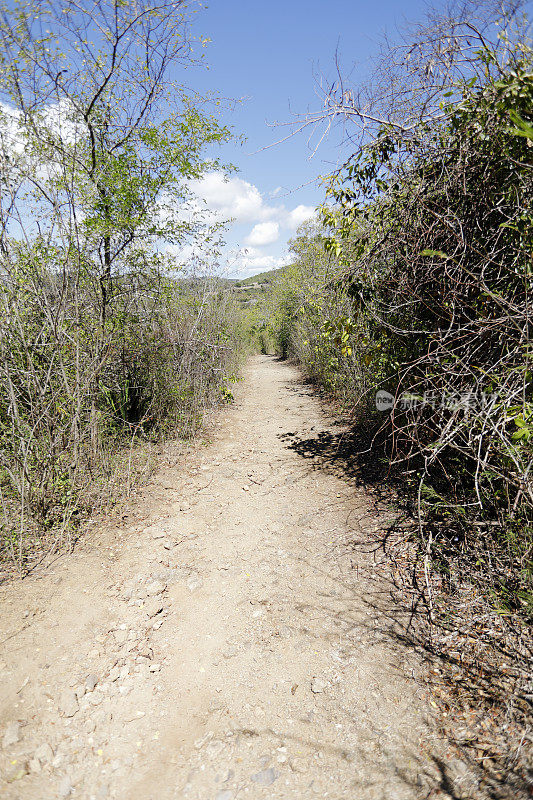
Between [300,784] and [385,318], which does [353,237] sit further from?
[300,784]

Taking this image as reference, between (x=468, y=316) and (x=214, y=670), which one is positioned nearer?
(x=214, y=670)

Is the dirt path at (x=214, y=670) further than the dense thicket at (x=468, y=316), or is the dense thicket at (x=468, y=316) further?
the dense thicket at (x=468, y=316)

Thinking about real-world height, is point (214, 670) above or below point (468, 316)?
below

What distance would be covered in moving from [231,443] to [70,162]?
14.1 feet

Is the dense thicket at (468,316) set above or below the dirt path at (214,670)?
above

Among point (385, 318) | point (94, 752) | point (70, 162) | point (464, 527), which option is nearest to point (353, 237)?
point (385, 318)

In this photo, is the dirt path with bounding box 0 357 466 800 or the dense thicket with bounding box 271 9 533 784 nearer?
the dirt path with bounding box 0 357 466 800

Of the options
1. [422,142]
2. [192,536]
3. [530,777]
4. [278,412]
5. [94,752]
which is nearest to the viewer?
[530,777]

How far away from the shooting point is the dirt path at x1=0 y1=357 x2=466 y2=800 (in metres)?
1.90

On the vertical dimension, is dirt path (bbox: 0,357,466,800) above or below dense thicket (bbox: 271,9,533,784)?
below

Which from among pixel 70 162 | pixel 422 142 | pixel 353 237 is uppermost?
pixel 70 162

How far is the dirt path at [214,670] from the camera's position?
6.22 ft

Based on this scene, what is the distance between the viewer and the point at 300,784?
1844 millimetres

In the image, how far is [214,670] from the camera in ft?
8.09
